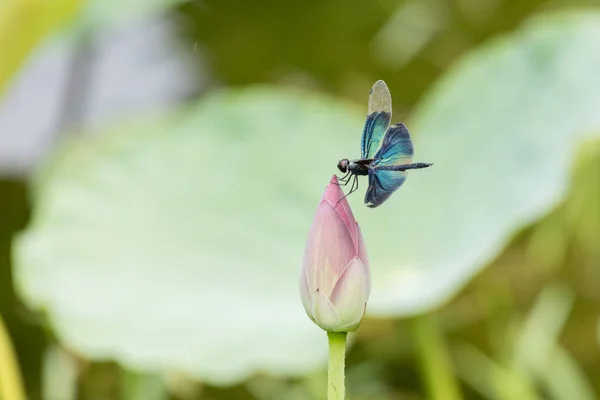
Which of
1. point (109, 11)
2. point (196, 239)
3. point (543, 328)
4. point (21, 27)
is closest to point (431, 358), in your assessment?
point (196, 239)

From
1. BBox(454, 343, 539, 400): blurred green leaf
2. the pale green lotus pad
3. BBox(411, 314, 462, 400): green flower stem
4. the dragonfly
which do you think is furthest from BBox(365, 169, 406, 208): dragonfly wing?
BBox(454, 343, 539, 400): blurred green leaf

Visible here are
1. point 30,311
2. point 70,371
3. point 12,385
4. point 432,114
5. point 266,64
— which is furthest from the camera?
point 266,64

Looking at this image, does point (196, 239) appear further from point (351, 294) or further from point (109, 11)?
point (351, 294)

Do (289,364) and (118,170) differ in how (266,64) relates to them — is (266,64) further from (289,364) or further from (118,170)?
(289,364)

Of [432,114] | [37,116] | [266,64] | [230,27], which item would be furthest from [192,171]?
[230,27]

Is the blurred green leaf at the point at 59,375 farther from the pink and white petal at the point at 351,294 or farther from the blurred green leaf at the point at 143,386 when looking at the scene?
the pink and white petal at the point at 351,294

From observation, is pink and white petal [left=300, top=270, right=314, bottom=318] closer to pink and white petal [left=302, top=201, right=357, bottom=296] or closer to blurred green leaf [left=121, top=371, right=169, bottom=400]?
pink and white petal [left=302, top=201, right=357, bottom=296]
